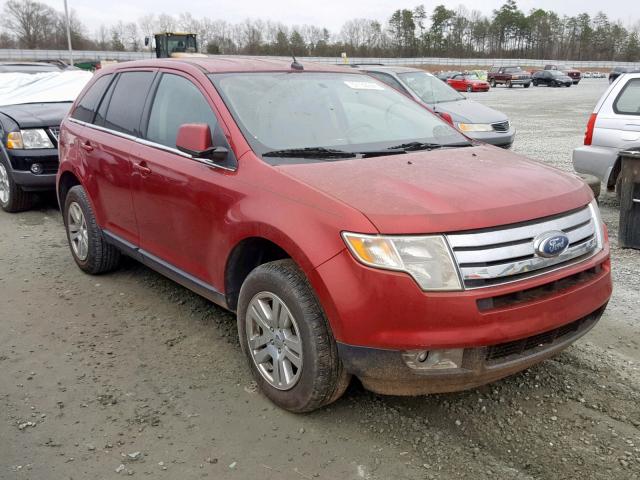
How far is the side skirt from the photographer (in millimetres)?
3518

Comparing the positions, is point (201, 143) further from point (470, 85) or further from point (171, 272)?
point (470, 85)

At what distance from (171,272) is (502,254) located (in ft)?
7.26

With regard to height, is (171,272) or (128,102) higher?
(128,102)

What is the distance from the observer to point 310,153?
10.8 ft

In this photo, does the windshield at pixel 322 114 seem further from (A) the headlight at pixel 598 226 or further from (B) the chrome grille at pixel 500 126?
(B) the chrome grille at pixel 500 126

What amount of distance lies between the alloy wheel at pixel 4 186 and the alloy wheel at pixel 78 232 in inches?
105

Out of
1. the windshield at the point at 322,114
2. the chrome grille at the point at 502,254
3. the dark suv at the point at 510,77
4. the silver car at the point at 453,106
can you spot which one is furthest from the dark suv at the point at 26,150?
the dark suv at the point at 510,77

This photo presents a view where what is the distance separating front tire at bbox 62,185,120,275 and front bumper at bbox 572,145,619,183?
5.40m

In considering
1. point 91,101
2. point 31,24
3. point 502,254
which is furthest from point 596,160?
point 31,24

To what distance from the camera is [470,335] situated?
250cm

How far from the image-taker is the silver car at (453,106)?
9938mm

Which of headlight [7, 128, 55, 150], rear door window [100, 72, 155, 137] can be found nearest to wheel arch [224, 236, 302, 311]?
rear door window [100, 72, 155, 137]

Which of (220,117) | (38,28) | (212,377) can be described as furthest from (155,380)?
(38,28)

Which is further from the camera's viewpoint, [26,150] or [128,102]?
[26,150]
